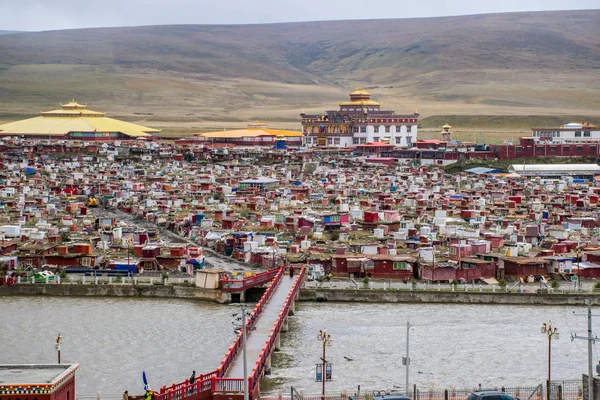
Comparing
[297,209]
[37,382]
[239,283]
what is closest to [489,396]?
[37,382]

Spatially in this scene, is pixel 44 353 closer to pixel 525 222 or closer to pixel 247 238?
pixel 247 238

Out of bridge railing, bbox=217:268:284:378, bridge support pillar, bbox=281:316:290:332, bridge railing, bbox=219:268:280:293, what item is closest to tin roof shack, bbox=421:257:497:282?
bridge railing, bbox=217:268:284:378

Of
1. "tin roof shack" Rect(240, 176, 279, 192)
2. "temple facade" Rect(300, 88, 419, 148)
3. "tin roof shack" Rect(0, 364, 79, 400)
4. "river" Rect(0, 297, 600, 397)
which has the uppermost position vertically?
"temple facade" Rect(300, 88, 419, 148)

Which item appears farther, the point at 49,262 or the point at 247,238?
the point at 247,238

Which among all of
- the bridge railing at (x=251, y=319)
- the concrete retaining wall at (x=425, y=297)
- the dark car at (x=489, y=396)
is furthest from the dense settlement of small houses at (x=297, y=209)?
the dark car at (x=489, y=396)

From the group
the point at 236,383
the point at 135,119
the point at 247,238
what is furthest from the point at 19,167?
the point at 135,119

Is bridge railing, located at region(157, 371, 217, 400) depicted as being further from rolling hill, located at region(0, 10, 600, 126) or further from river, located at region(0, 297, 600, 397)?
rolling hill, located at region(0, 10, 600, 126)

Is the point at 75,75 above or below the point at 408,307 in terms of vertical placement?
above
